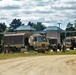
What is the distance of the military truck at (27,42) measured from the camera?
174 feet

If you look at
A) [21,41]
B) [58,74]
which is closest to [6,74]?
[58,74]

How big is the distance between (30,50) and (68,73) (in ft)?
117

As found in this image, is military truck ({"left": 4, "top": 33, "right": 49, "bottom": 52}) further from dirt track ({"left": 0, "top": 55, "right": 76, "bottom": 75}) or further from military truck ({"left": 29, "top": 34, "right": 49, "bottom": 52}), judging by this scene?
dirt track ({"left": 0, "top": 55, "right": 76, "bottom": 75})

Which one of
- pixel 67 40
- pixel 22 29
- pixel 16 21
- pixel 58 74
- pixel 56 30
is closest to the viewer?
pixel 58 74

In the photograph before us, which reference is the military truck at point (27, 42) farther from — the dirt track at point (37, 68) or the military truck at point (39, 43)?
the dirt track at point (37, 68)

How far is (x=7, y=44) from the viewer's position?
59031 mm

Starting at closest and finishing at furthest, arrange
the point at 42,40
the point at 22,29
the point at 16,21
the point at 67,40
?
1. the point at 42,40
2. the point at 67,40
3. the point at 22,29
4. the point at 16,21

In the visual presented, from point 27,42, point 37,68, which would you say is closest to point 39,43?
point 27,42

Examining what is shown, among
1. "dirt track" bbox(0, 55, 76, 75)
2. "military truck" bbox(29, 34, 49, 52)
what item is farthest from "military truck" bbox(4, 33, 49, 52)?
"dirt track" bbox(0, 55, 76, 75)

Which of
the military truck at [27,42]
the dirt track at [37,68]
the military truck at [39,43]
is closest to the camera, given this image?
the dirt track at [37,68]

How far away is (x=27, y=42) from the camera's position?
5741 centimetres

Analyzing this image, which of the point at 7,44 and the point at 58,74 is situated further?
the point at 7,44

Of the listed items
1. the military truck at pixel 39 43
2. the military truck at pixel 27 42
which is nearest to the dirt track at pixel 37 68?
the military truck at pixel 39 43

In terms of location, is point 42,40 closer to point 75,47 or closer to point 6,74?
point 75,47
